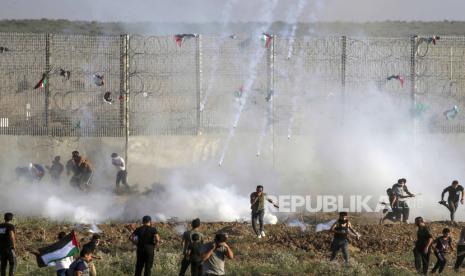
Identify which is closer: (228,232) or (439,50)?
(228,232)

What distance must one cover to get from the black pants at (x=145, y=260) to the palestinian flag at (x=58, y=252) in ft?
4.68

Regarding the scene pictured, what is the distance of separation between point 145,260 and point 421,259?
6.04m

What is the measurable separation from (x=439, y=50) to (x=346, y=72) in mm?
2897

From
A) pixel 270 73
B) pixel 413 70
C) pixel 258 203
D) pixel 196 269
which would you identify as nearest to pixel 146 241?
pixel 196 269

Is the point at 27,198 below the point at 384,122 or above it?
below

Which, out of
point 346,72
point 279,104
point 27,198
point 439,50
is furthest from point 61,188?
point 439,50

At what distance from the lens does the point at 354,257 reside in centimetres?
2133

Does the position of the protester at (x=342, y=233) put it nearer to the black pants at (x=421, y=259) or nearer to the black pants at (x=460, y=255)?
the black pants at (x=421, y=259)

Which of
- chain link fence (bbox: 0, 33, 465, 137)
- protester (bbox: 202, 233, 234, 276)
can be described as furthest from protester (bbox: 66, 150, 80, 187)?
protester (bbox: 202, 233, 234, 276)

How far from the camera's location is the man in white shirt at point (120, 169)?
95.3 ft

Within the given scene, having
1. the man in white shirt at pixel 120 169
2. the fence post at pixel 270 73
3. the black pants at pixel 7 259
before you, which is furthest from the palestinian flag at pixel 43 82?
the black pants at pixel 7 259

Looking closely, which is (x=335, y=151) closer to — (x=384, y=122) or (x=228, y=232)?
(x=384, y=122)

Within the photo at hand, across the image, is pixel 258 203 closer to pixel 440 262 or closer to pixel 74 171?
pixel 440 262

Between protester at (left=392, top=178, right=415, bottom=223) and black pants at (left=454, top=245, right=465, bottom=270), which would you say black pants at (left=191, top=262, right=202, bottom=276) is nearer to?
black pants at (left=454, top=245, right=465, bottom=270)
